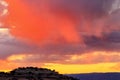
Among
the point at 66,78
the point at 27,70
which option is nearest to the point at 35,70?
the point at 27,70

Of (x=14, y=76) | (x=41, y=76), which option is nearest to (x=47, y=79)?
(x=41, y=76)

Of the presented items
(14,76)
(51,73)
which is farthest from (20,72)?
(51,73)

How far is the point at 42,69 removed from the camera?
13738cm

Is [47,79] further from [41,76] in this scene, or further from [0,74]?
[0,74]

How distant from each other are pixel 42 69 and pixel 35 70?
10.1 ft

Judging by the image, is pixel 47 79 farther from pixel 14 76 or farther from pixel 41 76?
pixel 14 76

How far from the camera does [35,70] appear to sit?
135375 mm

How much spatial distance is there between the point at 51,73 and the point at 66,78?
572 cm

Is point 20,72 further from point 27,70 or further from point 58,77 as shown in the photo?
point 58,77

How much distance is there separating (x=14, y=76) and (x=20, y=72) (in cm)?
247

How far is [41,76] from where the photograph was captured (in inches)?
5335

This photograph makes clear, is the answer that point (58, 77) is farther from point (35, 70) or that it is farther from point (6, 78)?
point (6, 78)

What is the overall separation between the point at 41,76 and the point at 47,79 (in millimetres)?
2336

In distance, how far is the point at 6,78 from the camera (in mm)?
134500
